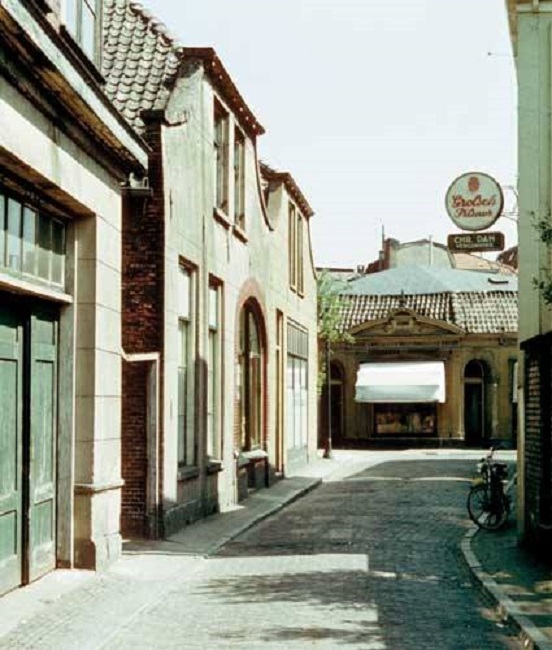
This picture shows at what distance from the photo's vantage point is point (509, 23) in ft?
55.8

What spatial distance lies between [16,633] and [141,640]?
97cm

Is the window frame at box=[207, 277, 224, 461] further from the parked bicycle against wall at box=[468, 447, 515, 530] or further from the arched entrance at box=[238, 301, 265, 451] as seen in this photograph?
the parked bicycle against wall at box=[468, 447, 515, 530]

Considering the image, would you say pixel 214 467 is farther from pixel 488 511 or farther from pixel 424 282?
pixel 424 282

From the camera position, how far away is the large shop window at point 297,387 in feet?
101

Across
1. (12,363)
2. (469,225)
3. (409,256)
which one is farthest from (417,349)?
(12,363)

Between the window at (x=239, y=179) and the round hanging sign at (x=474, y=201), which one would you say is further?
the window at (x=239, y=179)

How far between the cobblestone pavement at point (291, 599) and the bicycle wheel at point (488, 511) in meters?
0.30

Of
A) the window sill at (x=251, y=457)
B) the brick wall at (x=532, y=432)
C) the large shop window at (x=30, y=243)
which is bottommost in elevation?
the window sill at (x=251, y=457)

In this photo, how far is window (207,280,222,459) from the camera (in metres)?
19.9

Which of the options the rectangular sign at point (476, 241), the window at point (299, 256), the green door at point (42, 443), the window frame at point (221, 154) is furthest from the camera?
the window at point (299, 256)

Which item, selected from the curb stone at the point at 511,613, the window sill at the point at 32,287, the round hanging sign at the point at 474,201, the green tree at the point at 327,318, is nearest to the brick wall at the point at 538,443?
the curb stone at the point at 511,613

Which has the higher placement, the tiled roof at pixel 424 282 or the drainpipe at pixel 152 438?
the tiled roof at pixel 424 282

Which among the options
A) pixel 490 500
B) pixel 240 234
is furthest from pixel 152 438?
pixel 240 234

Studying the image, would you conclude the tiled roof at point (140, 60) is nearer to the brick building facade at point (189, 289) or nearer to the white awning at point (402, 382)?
the brick building facade at point (189, 289)
